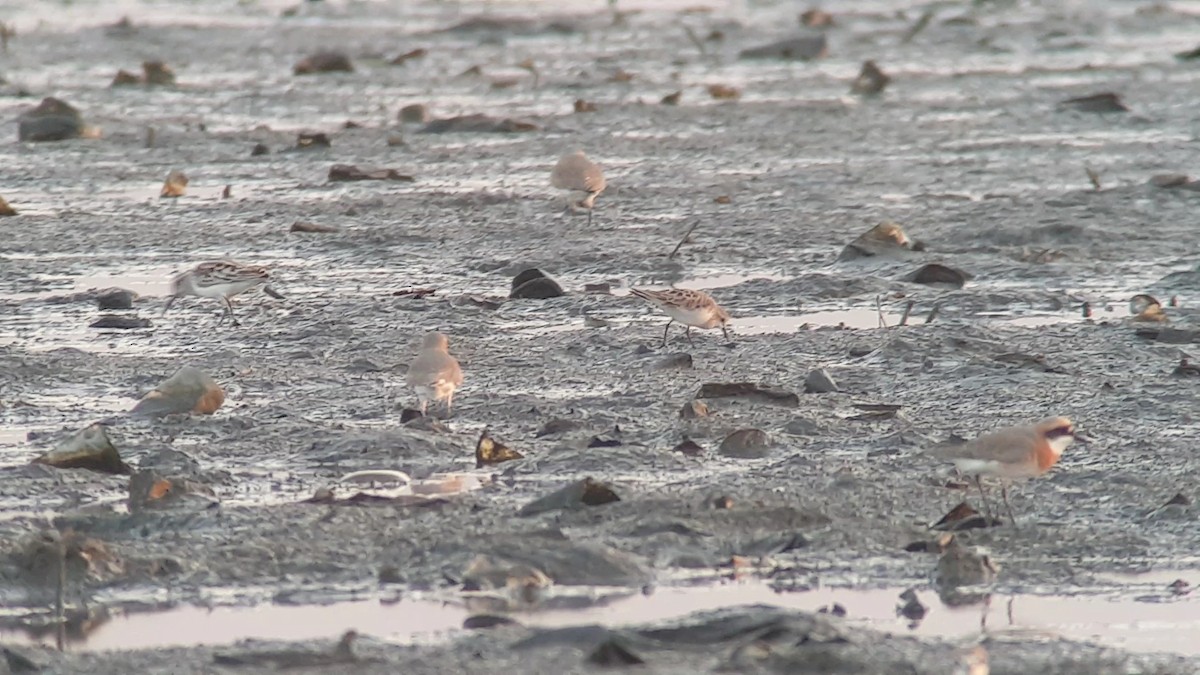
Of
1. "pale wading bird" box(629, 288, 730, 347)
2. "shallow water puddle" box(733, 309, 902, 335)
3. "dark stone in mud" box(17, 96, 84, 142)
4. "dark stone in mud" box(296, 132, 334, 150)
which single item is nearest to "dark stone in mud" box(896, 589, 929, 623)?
"pale wading bird" box(629, 288, 730, 347)

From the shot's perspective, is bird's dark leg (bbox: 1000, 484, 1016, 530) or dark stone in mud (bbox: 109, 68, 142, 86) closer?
bird's dark leg (bbox: 1000, 484, 1016, 530)

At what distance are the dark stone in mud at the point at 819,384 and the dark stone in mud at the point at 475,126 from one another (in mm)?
11596

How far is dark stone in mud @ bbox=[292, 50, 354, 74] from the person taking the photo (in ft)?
90.0

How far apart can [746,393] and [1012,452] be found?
215 centimetres

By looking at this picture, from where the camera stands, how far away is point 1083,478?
8289 mm

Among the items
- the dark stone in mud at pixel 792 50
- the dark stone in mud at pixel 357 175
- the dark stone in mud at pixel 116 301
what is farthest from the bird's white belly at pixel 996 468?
the dark stone in mud at pixel 792 50

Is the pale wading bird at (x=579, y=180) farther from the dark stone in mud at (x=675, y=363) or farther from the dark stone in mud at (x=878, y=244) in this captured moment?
the dark stone in mud at (x=675, y=363)

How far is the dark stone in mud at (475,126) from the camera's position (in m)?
21.1

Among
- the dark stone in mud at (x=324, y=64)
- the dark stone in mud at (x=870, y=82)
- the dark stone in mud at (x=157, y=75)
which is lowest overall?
the dark stone in mud at (x=870, y=82)

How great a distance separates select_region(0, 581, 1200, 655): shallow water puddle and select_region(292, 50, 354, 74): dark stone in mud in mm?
21370

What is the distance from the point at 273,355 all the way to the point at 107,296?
5.56 ft

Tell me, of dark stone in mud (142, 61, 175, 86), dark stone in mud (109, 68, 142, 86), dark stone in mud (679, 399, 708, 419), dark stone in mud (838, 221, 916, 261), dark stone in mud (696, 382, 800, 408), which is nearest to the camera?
dark stone in mud (679, 399, 708, 419)

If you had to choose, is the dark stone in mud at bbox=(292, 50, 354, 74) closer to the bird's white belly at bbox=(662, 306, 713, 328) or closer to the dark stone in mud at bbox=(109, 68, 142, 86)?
the dark stone in mud at bbox=(109, 68, 142, 86)

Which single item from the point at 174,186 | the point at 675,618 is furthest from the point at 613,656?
the point at 174,186
